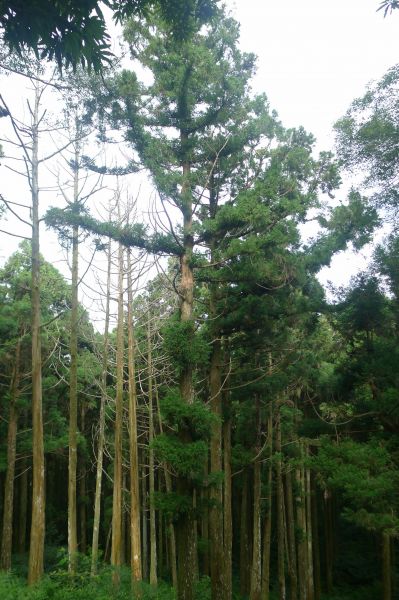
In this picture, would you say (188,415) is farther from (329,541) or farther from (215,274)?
(329,541)

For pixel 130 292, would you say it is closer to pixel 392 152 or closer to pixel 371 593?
pixel 392 152

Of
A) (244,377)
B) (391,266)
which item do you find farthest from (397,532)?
(244,377)

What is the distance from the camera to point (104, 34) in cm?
329

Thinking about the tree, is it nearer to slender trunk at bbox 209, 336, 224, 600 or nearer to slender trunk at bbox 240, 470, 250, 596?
slender trunk at bbox 209, 336, 224, 600

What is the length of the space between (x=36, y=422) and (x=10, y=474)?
30.3ft

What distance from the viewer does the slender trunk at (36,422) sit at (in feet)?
28.8

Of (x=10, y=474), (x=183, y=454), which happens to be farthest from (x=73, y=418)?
(x=10, y=474)

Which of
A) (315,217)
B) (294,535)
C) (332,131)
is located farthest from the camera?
(294,535)

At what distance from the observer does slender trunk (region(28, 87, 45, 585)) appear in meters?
8.79

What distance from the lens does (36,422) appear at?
9055 millimetres

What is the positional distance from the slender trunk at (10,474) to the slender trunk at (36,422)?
307 inches

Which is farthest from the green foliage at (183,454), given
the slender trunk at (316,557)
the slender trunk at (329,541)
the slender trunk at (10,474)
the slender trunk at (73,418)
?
the slender trunk at (329,541)

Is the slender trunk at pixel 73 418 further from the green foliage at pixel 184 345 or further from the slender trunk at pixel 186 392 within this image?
the green foliage at pixel 184 345

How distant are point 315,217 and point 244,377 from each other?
5.22 meters
